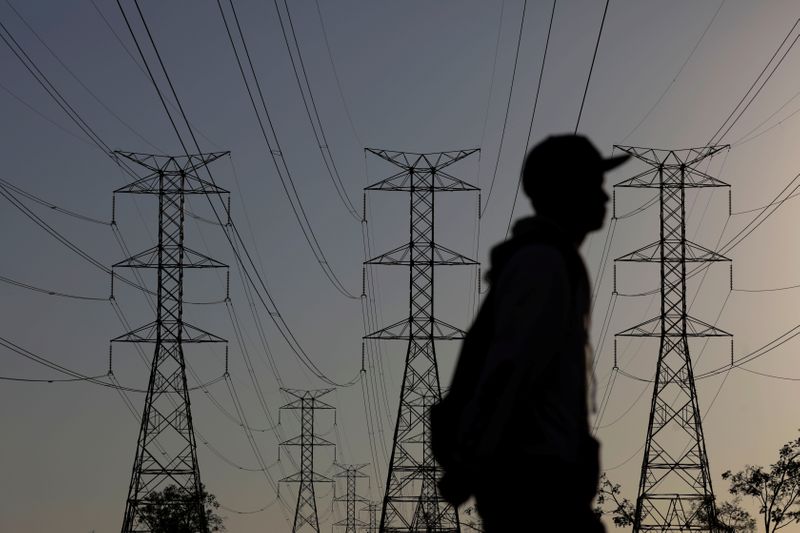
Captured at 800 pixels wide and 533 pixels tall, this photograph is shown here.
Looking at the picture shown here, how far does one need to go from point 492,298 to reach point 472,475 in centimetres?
58

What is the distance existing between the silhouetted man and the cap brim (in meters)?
0.43

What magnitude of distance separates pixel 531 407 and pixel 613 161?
102 cm

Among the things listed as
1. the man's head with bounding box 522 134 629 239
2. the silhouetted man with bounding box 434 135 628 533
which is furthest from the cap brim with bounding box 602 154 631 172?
the silhouetted man with bounding box 434 135 628 533

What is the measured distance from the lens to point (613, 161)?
5445mm

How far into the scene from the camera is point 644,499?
5694 centimetres

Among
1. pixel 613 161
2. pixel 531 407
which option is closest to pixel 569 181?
pixel 613 161

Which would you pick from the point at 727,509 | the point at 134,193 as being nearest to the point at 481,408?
the point at 134,193

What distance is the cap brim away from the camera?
5.41 metres

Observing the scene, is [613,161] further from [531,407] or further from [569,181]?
[531,407]

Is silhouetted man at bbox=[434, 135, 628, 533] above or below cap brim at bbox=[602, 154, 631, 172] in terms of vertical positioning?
below

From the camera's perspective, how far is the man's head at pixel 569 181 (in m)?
5.36

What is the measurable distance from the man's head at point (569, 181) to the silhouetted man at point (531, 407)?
0.28 metres

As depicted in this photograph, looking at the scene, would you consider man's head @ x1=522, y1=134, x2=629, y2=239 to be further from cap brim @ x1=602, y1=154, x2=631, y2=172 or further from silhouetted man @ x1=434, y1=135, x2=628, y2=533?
silhouetted man @ x1=434, y1=135, x2=628, y2=533

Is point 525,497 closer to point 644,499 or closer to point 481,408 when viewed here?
point 481,408
